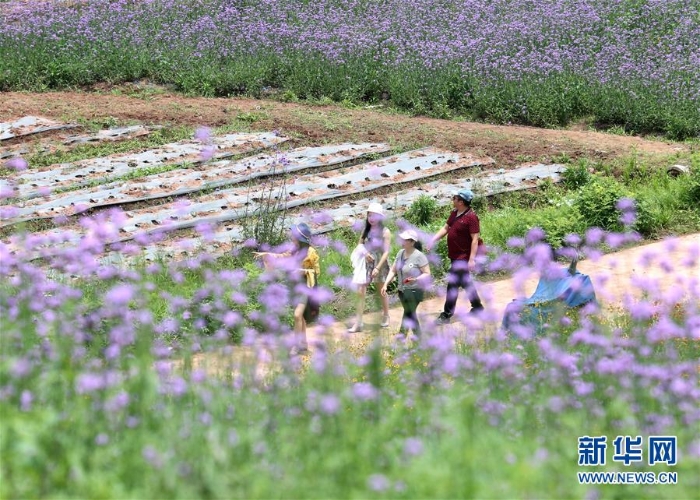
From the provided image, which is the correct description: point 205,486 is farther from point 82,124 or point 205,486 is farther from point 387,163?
point 82,124

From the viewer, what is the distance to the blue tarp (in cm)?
830

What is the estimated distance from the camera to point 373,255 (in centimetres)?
951

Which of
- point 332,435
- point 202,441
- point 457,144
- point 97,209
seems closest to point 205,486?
point 202,441

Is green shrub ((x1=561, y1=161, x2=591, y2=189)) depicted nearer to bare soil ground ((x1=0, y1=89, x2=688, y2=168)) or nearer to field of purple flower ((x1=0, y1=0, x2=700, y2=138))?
bare soil ground ((x1=0, y1=89, x2=688, y2=168))

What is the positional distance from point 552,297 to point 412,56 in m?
9.83

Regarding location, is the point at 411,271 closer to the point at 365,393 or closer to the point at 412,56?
the point at 365,393

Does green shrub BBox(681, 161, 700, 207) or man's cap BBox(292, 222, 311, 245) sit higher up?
man's cap BBox(292, 222, 311, 245)

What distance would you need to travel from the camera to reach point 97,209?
1129 cm

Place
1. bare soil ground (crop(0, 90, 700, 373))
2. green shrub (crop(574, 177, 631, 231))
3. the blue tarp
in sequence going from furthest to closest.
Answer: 1. bare soil ground (crop(0, 90, 700, 373))
2. green shrub (crop(574, 177, 631, 231))
3. the blue tarp

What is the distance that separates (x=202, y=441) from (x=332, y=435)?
0.59 m

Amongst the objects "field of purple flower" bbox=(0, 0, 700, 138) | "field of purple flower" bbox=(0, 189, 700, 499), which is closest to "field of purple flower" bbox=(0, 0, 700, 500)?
"field of purple flower" bbox=(0, 189, 700, 499)

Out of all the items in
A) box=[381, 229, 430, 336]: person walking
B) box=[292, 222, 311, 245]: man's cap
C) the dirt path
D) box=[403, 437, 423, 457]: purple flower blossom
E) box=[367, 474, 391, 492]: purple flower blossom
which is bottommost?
the dirt path

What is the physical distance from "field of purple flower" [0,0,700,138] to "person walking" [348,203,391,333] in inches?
282

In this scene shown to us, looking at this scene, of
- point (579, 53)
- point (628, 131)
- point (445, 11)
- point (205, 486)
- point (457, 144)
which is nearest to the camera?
point (205, 486)
